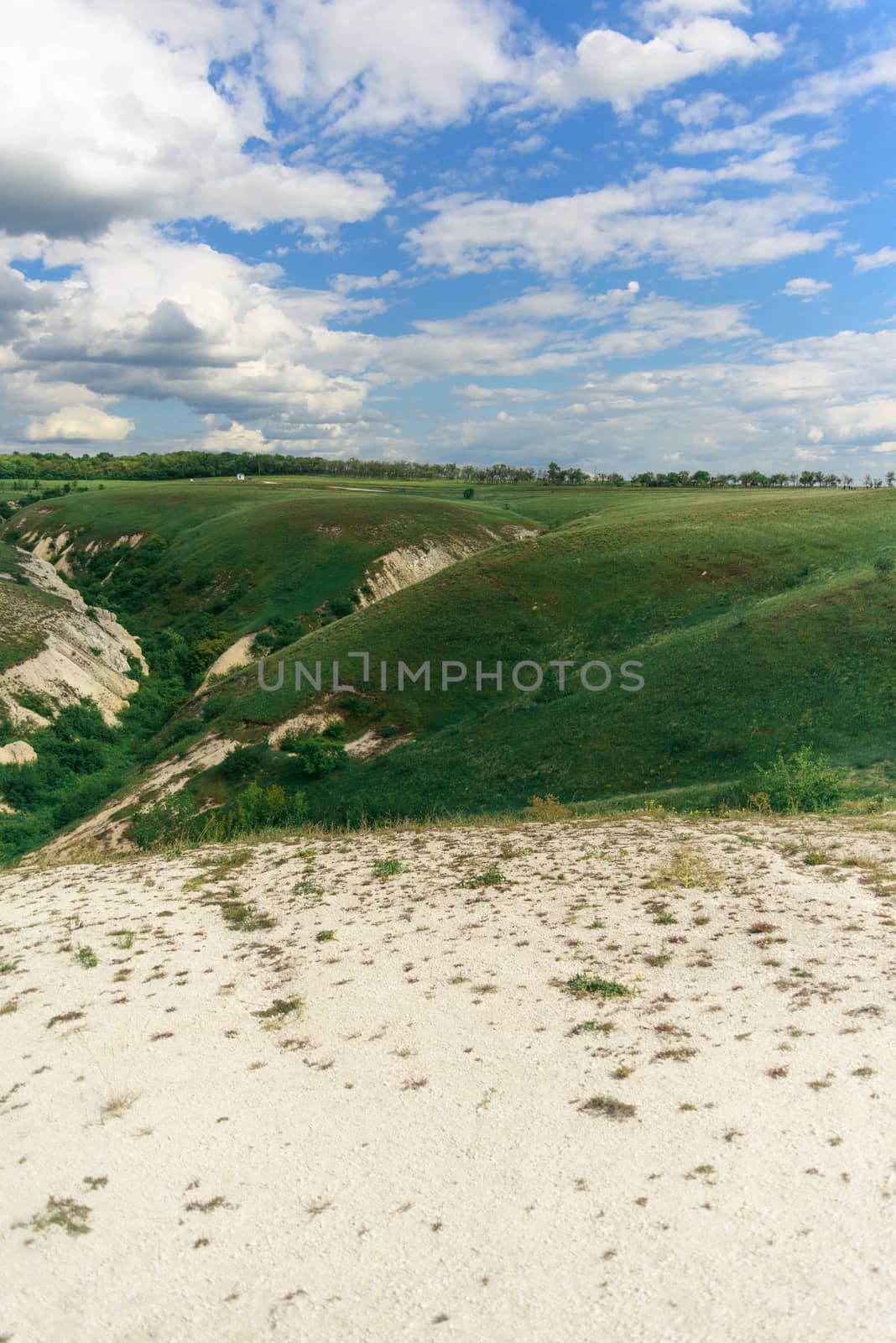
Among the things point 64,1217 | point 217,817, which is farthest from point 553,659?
point 64,1217

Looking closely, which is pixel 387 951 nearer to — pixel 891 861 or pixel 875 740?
pixel 891 861

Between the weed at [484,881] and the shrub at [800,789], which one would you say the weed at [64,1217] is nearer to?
the weed at [484,881]

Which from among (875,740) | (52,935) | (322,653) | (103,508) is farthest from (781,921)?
(103,508)

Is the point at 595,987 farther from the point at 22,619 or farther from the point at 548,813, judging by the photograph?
the point at 22,619

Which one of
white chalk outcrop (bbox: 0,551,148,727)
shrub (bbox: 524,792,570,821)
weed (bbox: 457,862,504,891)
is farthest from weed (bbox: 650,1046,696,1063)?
white chalk outcrop (bbox: 0,551,148,727)

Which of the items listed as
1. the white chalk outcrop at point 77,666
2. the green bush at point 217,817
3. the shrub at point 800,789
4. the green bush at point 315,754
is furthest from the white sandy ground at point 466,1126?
the white chalk outcrop at point 77,666

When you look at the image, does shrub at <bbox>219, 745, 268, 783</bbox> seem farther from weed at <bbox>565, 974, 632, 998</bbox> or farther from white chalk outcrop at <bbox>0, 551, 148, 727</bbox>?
weed at <bbox>565, 974, 632, 998</bbox>
